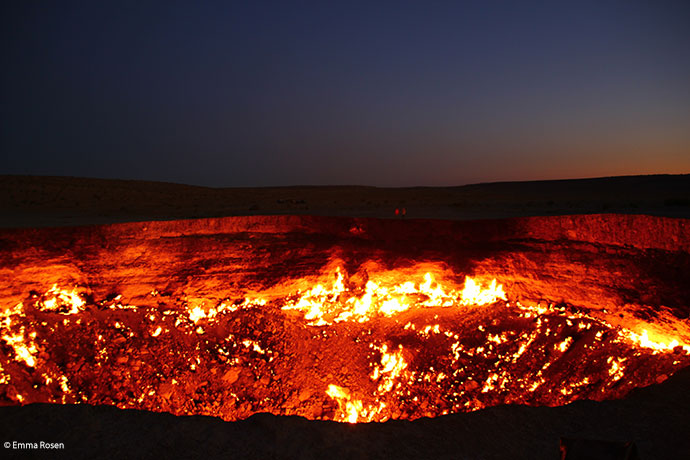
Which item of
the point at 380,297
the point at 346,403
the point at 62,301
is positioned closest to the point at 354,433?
the point at 346,403

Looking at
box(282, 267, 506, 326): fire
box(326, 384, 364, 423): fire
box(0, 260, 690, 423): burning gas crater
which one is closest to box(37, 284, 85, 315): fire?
box(0, 260, 690, 423): burning gas crater

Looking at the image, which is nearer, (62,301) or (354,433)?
(354,433)

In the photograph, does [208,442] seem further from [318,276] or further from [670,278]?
[670,278]

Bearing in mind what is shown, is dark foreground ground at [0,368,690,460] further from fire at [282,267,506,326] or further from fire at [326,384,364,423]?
fire at [282,267,506,326]

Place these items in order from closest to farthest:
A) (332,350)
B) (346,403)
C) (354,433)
A: (354,433) → (346,403) → (332,350)

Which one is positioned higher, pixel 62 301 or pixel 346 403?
pixel 62 301

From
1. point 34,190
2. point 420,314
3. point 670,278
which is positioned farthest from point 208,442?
point 34,190

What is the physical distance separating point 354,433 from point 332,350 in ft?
13.1

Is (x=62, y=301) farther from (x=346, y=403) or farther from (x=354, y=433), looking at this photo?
(x=354, y=433)

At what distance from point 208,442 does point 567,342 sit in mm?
5968

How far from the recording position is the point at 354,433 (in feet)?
9.98

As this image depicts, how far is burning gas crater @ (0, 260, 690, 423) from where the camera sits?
5684 millimetres

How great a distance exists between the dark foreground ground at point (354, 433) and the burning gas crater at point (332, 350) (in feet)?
6.27

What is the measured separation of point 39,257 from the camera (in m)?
6.71
